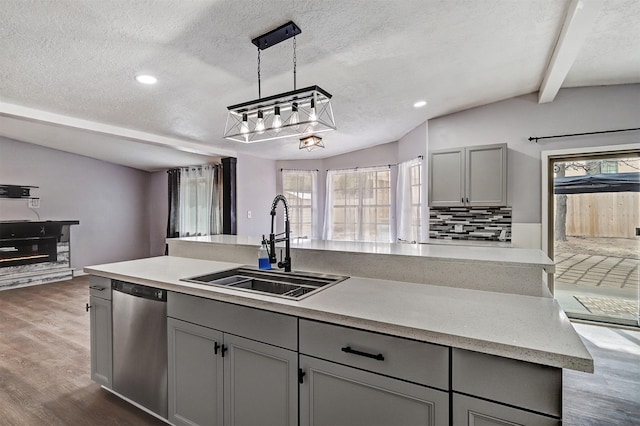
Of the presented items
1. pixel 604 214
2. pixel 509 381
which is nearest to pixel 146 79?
pixel 509 381

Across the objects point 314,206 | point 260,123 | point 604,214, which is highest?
point 260,123

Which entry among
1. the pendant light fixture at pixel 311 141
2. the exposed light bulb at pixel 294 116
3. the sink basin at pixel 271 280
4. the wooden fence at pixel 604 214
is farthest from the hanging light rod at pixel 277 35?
the wooden fence at pixel 604 214

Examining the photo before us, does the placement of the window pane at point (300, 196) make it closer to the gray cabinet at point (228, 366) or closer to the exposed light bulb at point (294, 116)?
the exposed light bulb at point (294, 116)

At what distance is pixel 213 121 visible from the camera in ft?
12.9

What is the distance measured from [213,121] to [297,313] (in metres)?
3.21

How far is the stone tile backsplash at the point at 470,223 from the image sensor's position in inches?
160

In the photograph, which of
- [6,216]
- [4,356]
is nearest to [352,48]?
[4,356]

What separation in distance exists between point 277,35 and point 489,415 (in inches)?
92.2

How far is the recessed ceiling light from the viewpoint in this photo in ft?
8.89

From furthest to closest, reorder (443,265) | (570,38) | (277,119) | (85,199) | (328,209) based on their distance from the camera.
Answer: (85,199)
(328,209)
(570,38)
(277,119)
(443,265)

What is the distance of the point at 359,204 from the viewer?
234 inches

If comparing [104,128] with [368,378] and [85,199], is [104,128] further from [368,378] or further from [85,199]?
[368,378]

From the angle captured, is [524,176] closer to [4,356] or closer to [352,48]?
[352,48]

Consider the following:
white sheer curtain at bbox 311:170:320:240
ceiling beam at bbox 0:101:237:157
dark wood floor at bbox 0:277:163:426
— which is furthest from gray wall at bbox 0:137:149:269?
white sheer curtain at bbox 311:170:320:240
